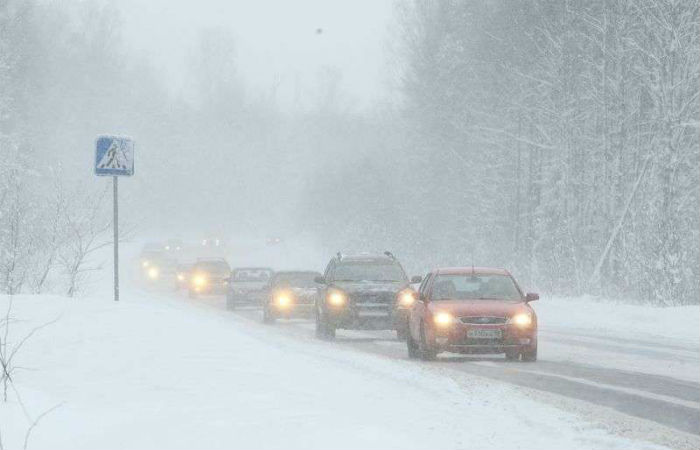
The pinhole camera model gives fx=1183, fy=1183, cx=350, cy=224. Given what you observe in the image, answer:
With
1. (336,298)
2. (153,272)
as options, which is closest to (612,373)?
(336,298)

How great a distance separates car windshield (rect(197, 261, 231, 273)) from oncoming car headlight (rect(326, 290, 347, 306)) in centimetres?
2349

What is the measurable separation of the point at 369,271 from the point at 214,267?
2293 centimetres

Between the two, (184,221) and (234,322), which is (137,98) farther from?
(234,322)

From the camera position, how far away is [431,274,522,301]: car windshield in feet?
62.5

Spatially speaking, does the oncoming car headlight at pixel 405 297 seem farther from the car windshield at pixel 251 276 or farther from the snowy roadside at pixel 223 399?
the car windshield at pixel 251 276

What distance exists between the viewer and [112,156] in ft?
57.4

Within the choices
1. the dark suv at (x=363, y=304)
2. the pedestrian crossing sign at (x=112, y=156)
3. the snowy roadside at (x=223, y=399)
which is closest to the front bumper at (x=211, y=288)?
the dark suv at (x=363, y=304)

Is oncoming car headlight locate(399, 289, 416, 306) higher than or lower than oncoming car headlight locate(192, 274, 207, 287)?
higher

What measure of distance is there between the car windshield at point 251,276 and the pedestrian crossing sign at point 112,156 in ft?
65.9

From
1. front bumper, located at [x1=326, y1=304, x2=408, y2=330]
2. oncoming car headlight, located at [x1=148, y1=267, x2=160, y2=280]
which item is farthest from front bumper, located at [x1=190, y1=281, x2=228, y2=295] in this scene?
oncoming car headlight, located at [x1=148, y1=267, x2=160, y2=280]

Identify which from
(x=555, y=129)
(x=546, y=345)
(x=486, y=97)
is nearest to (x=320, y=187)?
(x=486, y=97)

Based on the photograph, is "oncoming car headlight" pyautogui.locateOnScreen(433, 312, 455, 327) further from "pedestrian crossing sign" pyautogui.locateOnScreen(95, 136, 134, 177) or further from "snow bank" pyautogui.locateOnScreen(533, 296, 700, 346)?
"snow bank" pyautogui.locateOnScreen(533, 296, 700, 346)

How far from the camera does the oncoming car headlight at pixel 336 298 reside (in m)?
23.7

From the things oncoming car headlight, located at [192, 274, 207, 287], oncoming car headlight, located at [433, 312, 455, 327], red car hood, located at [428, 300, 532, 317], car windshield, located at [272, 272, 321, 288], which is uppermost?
red car hood, located at [428, 300, 532, 317]
